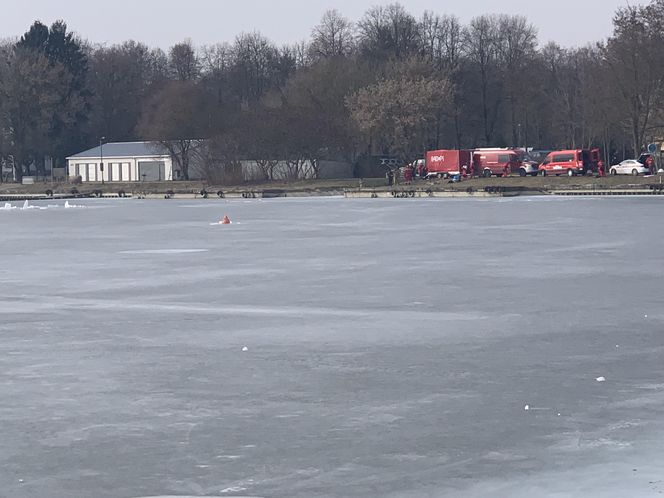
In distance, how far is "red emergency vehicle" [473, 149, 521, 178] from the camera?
7731cm

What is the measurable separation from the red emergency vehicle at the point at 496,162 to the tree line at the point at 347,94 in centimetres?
685

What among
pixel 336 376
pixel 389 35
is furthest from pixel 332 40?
pixel 336 376

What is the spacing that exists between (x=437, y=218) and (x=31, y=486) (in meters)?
32.7

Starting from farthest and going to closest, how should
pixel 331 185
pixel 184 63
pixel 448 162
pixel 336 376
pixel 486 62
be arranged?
pixel 184 63
pixel 486 62
pixel 331 185
pixel 448 162
pixel 336 376

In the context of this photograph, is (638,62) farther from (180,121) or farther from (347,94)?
(180,121)

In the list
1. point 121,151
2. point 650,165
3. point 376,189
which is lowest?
point 376,189

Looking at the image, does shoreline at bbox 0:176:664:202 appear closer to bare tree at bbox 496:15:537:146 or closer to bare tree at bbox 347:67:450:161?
bare tree at bbox 347:67:450:161

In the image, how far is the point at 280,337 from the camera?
13.2 m

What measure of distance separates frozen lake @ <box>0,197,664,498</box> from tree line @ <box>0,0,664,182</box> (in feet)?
194

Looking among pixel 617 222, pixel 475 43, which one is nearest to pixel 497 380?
pixel 617 222

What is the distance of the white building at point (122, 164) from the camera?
10305 cm

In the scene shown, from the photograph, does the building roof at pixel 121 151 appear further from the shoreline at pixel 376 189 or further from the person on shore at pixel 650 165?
the person on shore at pixel 650 165

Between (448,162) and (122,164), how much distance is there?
37579mm

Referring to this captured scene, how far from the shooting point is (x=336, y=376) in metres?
10.8
